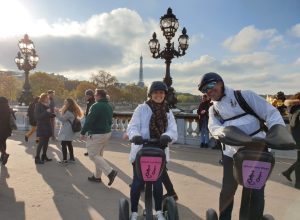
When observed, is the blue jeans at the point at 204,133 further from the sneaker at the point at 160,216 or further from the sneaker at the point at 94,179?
the sneaker at the point at 160,216

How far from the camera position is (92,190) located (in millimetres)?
5949

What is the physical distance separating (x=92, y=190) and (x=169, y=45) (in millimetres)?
7794

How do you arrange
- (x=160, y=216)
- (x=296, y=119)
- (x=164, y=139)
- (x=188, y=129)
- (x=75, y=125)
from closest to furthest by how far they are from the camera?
(x=164, y=139)
(x=160, y=216)
(x=296, y=119)
(x=75, y=125)
(x=188, y=129)

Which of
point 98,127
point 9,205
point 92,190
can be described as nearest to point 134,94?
point 98,127

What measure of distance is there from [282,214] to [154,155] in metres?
2.57

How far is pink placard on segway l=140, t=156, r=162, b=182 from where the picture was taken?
10.7 ft

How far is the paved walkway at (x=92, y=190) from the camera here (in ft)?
15.7

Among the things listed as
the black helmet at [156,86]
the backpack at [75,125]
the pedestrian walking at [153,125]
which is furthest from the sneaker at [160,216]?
the backpack at [75,125]

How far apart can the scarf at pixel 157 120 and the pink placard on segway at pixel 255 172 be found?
1343 mm

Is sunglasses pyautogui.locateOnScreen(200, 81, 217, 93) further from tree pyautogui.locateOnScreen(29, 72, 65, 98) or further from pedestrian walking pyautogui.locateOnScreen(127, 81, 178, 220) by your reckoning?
tree pyautogui.locateOnScreen(29, 72, 65, 98)

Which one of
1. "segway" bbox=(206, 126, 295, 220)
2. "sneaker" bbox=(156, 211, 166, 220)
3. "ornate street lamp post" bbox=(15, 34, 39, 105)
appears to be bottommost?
"sneaker" bbox=(156, 211, 166, 220)

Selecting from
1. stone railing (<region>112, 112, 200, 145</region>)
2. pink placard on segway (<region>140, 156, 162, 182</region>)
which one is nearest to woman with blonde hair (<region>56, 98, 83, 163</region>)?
stone railing (<region>112, 112, 200, 145</region>)

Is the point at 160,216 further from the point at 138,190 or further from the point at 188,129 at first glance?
the point at 188,129

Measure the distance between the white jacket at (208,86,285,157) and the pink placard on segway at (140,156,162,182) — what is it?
1.98 ft
